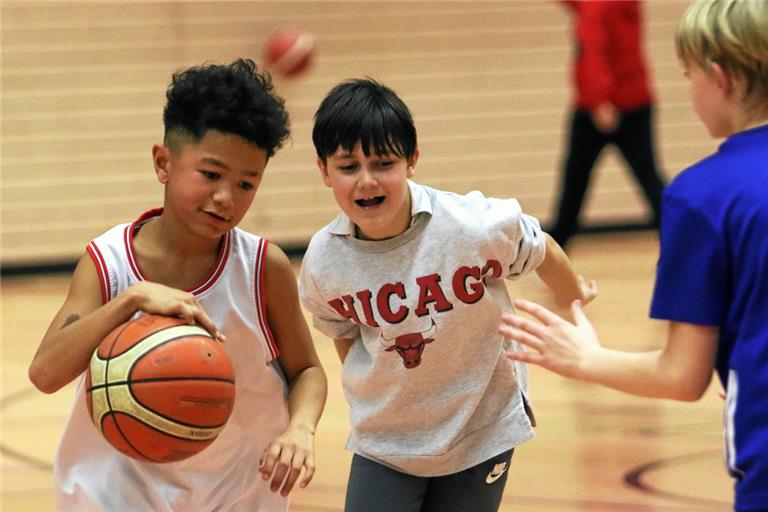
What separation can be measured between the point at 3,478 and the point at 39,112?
572cm

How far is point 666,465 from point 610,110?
386 cm

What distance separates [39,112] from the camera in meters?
10.6

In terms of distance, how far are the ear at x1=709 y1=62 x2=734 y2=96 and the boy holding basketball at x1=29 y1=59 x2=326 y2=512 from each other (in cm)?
126

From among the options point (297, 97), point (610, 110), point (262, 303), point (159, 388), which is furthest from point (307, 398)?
point (297, 97)

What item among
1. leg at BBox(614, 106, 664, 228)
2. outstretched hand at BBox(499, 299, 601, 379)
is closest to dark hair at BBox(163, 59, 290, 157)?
outstretched hand at BBox(499, 299, 601, 379)

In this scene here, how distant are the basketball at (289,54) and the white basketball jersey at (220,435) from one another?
720 cm

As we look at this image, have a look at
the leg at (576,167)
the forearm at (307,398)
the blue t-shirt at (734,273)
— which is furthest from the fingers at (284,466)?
the leg at (576,167)

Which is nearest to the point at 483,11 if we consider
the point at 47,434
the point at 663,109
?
the point at 663,109

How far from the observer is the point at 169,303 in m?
3.00

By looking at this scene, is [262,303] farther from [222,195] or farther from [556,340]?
[556,340]

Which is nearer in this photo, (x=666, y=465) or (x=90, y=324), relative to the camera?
(x=90, y=324)

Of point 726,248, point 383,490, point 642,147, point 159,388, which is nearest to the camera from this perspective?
point 726,248

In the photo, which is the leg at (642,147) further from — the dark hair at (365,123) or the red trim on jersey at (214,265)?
the red trim on jersey at (214,265)

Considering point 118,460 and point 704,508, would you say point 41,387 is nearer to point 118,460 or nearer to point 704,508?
point 118,460
